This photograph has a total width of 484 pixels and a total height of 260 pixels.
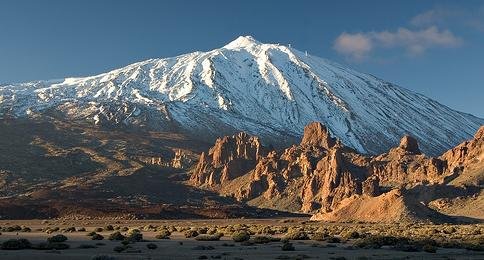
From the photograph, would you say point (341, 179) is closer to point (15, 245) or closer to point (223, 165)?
point (223, 165)

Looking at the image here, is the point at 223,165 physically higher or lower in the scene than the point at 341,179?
higher

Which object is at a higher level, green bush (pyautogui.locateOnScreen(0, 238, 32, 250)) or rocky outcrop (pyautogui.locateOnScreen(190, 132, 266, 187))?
rocky outcrop (pyautogui.locateOnScreen(190, 132, 266, 187))

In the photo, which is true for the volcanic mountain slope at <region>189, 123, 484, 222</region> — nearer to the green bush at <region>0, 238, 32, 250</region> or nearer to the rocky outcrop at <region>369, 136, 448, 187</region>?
the rocky outcrop at <region>369, 136, 448, 187</region>

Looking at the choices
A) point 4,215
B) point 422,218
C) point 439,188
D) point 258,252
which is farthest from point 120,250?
point 439,188

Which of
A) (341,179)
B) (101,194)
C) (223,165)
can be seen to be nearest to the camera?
(341,179)

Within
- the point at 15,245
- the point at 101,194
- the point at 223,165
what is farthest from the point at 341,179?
the point at 15,245

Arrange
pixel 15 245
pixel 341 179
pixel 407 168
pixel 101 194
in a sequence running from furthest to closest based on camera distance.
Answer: pixel 101 194
pixel 407 168
pixel 341 179
pixel 15 245

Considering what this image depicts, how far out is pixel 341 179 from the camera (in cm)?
14800

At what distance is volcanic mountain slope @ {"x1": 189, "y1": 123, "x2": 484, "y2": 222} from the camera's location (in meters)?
104

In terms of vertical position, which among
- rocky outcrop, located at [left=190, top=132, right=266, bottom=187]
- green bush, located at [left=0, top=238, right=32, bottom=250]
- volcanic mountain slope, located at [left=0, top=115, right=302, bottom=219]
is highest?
rocky outcrop, located at [left=190, top=132, right=266, bottom=187]

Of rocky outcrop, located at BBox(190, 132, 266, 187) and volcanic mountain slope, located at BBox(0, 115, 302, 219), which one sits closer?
volcanic mountain slope, located at BBox(0, 115, 302, 219)

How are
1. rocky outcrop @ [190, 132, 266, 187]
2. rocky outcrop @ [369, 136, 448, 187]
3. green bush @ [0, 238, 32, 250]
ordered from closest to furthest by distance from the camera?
green bush @ [0, 238, 32, 250] → rocky outcrop @ [369, 136, 448, 187] → rocky outcrop @ [190, 132, 266, 187]

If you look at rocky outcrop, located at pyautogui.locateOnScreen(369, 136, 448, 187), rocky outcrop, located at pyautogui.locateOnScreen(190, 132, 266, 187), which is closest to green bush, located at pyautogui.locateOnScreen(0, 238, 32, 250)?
rocky outcrop, located at pyautogui.locateOnScreen(369, 136, 448, 187)

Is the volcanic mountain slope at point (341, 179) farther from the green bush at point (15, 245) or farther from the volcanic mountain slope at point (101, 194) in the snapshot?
the green bush at point (15, 245)
